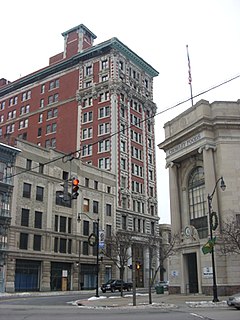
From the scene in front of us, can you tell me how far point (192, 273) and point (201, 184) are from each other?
8.87 m

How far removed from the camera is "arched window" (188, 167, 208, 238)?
135 feet

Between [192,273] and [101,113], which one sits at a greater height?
[101,113]

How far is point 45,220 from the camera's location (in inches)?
2270

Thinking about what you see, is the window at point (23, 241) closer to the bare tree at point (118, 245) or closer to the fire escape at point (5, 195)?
the fire escape at point (5, 195)

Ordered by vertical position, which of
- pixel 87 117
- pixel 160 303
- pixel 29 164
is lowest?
pixel 160 303

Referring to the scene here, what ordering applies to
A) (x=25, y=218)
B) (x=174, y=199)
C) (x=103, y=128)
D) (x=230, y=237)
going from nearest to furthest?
(x=230, y=237) → (x=174, y=199) → (x=25, y=218) → (x=103, y=128)

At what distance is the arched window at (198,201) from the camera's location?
4103 cm

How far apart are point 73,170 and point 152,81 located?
36115 mm

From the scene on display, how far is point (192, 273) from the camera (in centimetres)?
4069

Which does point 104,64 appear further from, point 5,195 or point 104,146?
point 5,195

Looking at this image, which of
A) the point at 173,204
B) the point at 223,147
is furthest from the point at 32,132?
the point at 223,147

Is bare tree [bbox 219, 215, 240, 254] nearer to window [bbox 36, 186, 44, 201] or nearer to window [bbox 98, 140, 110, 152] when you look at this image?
window [bbox 36, 186, 44, 201]

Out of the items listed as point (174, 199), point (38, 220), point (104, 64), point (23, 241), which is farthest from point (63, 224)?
point (104, 64)

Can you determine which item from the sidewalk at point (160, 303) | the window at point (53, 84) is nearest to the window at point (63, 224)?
the sidewalk at point (160, 303)
